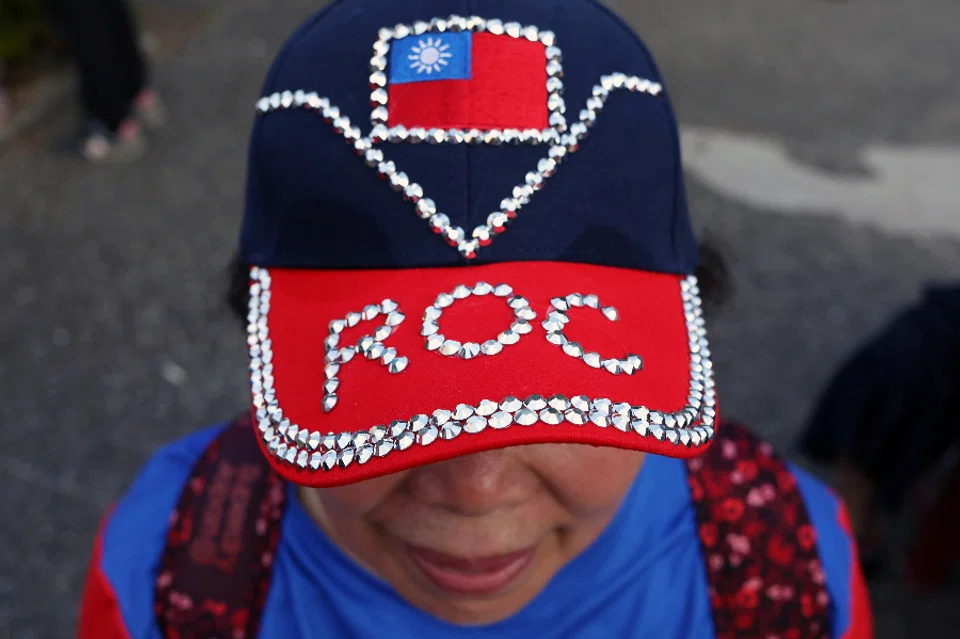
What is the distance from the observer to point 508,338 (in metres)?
0.77

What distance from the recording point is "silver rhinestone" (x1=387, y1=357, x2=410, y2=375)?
771 millimetres

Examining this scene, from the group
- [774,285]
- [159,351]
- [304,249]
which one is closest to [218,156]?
[159,351]

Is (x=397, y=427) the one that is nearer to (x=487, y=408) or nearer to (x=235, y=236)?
(x=487, y=408)

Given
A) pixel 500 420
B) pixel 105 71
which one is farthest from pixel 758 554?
pixel 105 71

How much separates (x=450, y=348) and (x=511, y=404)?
9cm

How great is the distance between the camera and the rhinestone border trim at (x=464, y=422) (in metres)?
0.72

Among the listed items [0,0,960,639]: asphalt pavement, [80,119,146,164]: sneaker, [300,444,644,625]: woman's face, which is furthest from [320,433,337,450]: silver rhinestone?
[80,119,146,164]: sneaker

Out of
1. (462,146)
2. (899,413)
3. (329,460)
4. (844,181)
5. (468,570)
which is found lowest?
(844,181)

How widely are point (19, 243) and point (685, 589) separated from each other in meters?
3.03

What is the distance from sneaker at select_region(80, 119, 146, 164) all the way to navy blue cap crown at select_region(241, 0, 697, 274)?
3094 millimetres

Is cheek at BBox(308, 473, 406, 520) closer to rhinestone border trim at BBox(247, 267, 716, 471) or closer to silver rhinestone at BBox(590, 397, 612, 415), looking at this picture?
rhinestone border trim at BBox(247, 267, 716, 471)

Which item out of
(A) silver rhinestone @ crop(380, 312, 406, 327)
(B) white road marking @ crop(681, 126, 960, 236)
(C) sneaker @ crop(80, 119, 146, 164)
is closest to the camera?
(A) silver rhinestone @ crop(380, 312, 406, 327)

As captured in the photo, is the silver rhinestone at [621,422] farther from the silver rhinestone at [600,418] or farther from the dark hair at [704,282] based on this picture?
the dark hair at [704,282]

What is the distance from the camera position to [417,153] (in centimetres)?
83
